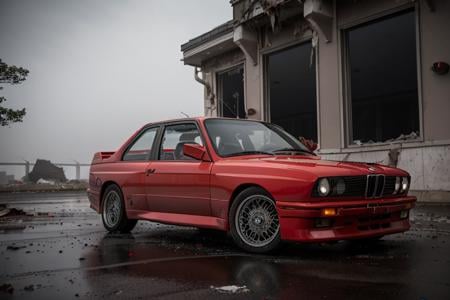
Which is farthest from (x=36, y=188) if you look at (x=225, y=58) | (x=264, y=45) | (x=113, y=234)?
(x=113, y=234)

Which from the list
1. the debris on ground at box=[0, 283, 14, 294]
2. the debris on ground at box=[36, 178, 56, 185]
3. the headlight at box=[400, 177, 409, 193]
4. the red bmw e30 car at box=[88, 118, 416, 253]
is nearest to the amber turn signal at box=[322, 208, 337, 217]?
the red bmw e30 car at box=[88, 118, 416, 253]

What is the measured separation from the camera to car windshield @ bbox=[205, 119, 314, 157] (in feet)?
18.1

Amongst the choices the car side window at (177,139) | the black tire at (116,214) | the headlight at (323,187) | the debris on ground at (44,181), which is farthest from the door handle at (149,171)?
the debris on ground at (44,181)

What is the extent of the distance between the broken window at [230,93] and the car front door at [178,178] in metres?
11.9

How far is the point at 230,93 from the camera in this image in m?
18.4

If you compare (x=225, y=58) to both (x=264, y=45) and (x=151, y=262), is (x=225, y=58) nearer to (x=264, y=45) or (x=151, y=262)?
(x=264, y=45)

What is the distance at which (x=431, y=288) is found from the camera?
3.30 m

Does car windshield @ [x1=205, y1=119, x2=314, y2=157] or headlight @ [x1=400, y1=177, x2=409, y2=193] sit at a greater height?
car windshield @ [x1=205, y1=119, x2=314, y2=157]

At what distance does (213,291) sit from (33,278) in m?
1.43

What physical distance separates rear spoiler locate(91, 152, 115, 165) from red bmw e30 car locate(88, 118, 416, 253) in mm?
436

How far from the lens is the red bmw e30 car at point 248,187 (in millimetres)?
4500

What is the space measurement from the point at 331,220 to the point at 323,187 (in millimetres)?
301

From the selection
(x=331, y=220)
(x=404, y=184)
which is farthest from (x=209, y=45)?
(x=331, y=220)

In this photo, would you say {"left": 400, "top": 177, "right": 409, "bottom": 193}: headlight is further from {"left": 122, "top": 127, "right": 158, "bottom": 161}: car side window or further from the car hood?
{"left": 122, "top": 127, "right": 158, "bottom": 161}: car side window
